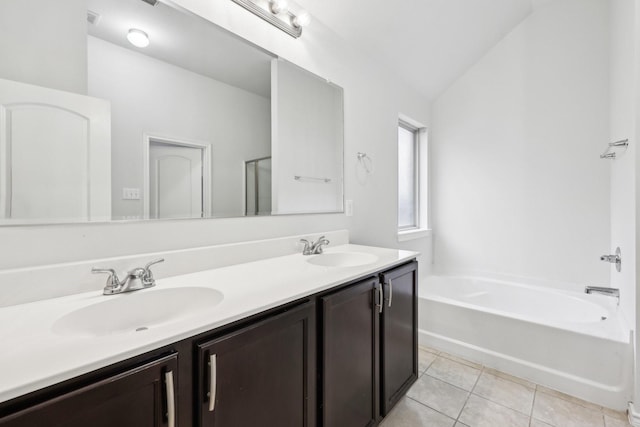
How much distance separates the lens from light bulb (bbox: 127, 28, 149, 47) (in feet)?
3.51

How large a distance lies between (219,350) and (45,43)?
43.5 inches

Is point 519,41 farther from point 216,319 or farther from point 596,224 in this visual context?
point 216,319

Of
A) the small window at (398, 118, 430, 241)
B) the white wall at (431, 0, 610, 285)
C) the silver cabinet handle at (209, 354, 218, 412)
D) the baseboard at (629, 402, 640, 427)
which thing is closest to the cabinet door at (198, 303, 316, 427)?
the silver cabinet handle at (209, 354, 218, 412)

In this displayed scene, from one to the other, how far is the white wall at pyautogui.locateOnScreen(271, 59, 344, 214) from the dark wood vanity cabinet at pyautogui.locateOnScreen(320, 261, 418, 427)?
695 mm

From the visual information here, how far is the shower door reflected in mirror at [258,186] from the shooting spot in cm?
144

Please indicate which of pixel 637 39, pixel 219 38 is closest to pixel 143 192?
pixel 219 38

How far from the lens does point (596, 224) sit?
2.26 m

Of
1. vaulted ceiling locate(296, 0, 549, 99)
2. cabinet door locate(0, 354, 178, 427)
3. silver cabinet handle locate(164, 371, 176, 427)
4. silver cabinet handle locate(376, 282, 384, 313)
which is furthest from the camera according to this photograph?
vaulted ceiling locate(296, 0, 549, 99)

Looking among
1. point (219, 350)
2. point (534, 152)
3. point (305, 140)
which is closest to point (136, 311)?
point (219, 350)

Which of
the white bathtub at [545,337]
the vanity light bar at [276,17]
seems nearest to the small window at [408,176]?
the white bathtub at [545,337]

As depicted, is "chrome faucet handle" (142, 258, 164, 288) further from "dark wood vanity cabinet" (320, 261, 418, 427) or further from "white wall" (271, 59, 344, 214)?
"white wall" (271, 59, 344, 214)

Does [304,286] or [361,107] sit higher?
[361,107]

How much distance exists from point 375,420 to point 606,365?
1376 millimetres

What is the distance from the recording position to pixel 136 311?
34.9 inches
